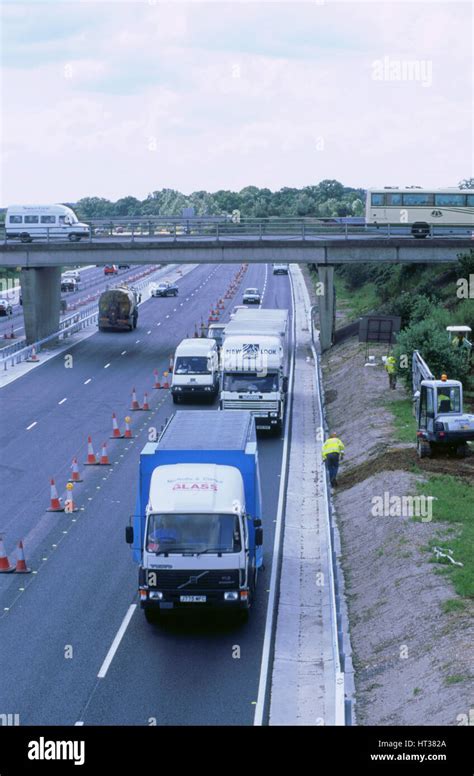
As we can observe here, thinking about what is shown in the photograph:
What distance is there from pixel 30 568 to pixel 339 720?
11.1 metres

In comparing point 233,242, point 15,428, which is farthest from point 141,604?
point 233,242

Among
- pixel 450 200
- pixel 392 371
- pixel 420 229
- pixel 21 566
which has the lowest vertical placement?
pixel 21 566

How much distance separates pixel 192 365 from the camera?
160 feet

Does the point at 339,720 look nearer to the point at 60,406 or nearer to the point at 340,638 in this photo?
the point at 340,638

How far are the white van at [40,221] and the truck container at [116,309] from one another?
1046 centimetres

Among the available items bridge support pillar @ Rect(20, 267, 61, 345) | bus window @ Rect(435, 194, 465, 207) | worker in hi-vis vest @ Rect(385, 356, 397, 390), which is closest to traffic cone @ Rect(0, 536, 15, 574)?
worker in hi-vis vest @ Rect(385, 356, 397, 390)

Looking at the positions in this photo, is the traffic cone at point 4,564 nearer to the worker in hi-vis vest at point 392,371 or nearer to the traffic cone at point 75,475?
the traffic cone at point 75,475

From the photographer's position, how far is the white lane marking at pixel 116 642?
20.3 meters

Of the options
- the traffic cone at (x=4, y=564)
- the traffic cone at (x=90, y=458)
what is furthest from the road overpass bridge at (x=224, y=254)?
the traffic cone at (x=4, y=564)

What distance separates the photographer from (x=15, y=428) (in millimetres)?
43500

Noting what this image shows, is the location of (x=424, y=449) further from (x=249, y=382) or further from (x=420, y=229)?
(x=420, y=229)

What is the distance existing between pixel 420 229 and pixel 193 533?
52258 millimetres

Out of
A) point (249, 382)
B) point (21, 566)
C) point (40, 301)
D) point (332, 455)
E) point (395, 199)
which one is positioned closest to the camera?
point (21, 566)

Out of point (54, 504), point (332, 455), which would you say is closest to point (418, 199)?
point (332, 455)
